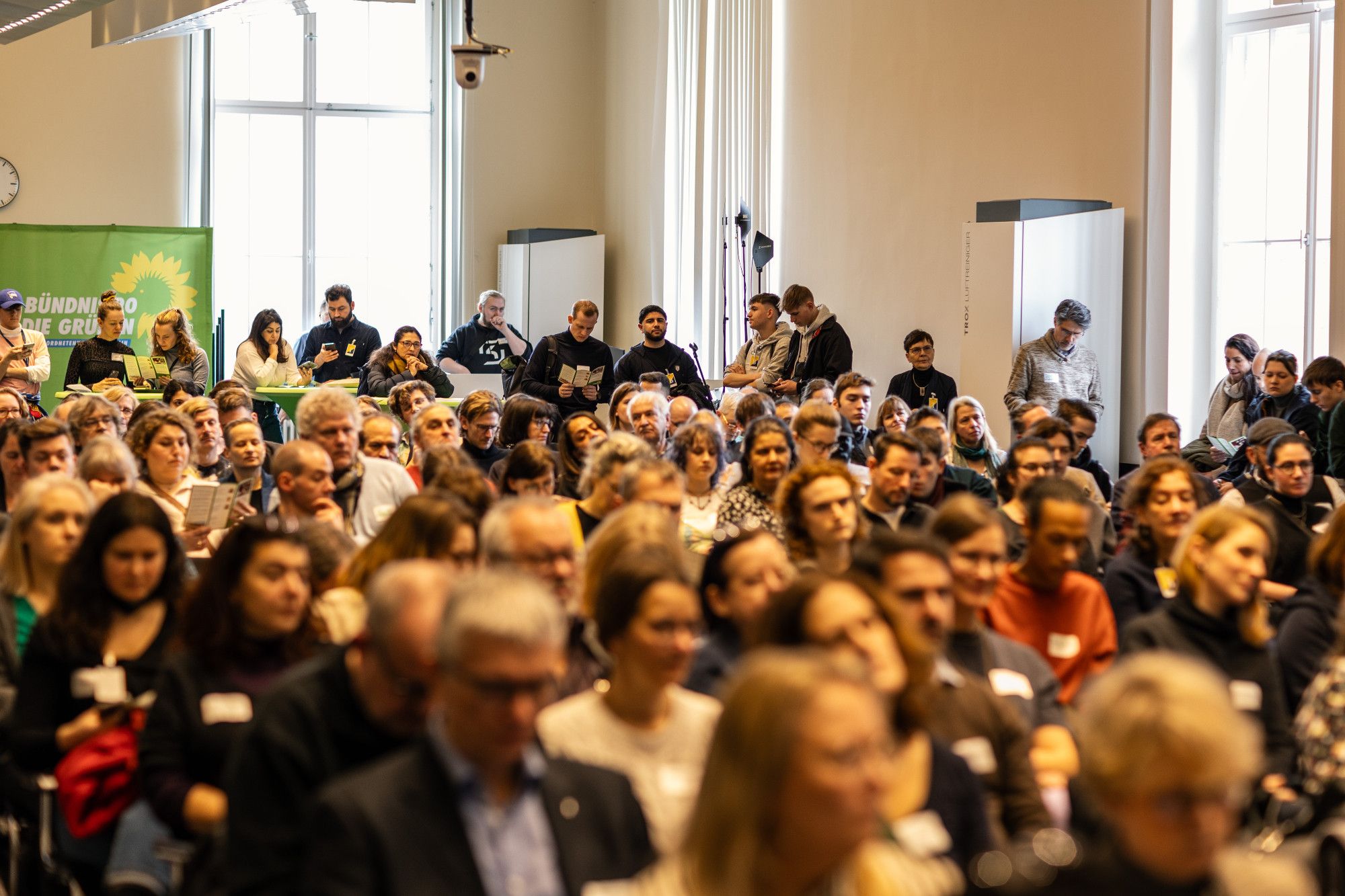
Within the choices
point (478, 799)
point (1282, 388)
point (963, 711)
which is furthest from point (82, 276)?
point (478, 799)

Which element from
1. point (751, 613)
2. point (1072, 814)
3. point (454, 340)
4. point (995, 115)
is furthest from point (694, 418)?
point (454, 340)

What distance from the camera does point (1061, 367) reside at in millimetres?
9531

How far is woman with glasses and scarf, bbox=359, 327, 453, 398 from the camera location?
11039 mm

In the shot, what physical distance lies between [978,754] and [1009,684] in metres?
0.50

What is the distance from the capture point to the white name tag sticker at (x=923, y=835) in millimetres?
2340

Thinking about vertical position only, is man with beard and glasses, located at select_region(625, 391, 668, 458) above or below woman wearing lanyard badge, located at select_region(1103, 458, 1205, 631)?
above

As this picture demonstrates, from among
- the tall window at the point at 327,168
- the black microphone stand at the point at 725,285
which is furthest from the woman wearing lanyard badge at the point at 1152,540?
the tall window at the point at 327,168

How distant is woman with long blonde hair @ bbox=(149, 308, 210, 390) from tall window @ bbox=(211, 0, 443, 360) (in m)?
5.55

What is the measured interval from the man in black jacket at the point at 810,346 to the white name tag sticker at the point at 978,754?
24.7 feet

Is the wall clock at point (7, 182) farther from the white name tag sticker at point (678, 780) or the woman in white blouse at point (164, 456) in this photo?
the white name tag sticker at point (678, 780)

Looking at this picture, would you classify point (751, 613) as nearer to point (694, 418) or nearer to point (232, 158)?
point (694, 418)

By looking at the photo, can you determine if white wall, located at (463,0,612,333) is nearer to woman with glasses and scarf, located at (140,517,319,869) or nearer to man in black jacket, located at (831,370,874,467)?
man in black jacket, located at (831,370,874,467)

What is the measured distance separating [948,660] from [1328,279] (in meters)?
6.60

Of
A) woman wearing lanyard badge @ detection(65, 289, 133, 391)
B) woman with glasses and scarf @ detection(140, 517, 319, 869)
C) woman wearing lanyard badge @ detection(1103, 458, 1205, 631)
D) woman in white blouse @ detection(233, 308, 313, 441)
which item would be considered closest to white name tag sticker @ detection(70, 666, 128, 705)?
woman with glasses and scarf @ detection(140, 517, 319, 869)
